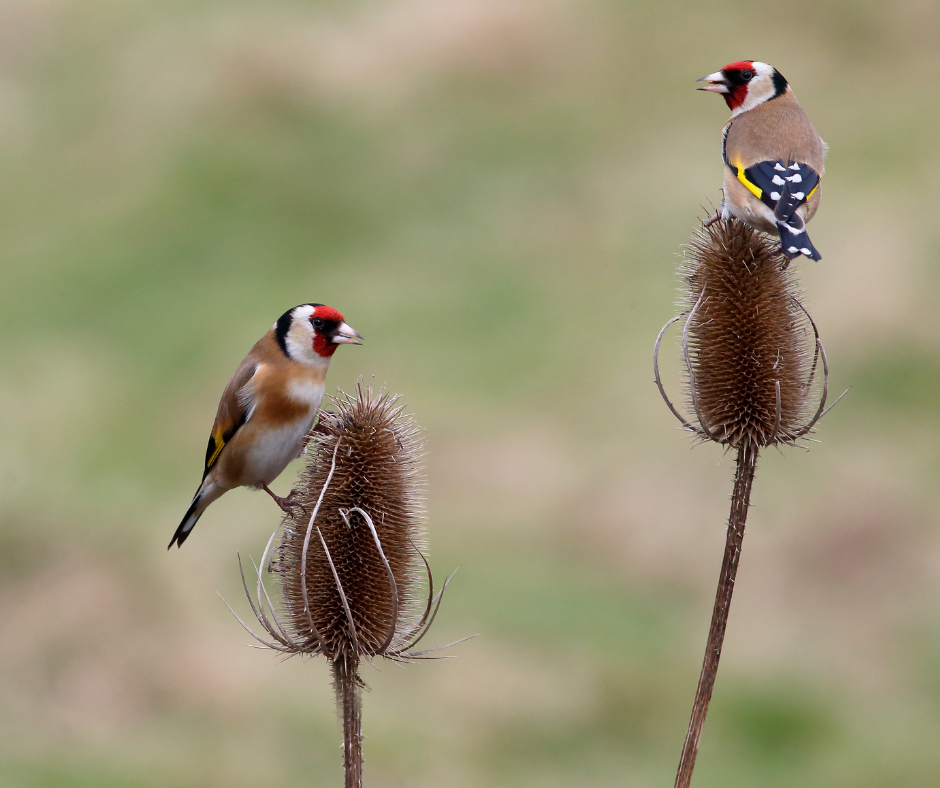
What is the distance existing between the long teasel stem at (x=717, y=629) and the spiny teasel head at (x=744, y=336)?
57 cm

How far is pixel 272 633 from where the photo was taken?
20.4 feet

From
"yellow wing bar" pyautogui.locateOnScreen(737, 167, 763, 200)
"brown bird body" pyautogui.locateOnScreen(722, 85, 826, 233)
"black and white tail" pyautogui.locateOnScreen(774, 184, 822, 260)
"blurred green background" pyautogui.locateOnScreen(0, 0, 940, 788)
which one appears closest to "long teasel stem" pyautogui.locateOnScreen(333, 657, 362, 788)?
"black and white tail" pyautogui.locateOnScreen(774, 184, 822, 260)

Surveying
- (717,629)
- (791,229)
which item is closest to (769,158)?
(791,229)

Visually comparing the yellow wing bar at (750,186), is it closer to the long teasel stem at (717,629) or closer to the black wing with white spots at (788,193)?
the black wing with white spots at (788,193)

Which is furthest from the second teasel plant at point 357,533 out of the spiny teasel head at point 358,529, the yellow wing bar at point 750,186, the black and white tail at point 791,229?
the yellow wing bar at point 750,186

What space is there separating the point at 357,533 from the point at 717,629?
198 cm

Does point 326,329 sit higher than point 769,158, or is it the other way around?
point 769,158

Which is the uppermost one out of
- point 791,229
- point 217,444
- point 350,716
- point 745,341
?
point 791,229

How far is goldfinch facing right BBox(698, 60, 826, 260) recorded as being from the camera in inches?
271

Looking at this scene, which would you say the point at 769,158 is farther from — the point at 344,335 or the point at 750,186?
the point at 344,335

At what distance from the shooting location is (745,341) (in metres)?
6.75

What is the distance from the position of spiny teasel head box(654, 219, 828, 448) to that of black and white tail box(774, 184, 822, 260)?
0.63 ft

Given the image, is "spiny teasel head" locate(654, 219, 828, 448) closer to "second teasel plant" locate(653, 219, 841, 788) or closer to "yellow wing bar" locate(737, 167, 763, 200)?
"second teasel plant" locate(653, 219, 841, 788)

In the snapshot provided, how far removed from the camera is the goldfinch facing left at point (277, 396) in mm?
7660
